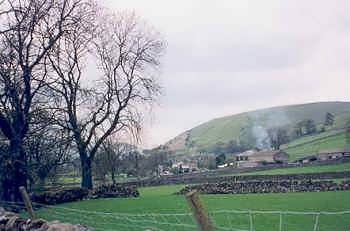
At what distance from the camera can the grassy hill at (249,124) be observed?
480 feet

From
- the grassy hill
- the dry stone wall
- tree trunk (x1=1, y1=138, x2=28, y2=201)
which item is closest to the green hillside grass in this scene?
the grassy hill

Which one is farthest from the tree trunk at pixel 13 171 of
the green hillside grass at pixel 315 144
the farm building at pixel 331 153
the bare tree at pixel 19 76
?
the green hillside grass at pixel 315 144

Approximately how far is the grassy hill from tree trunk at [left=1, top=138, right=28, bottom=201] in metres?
115

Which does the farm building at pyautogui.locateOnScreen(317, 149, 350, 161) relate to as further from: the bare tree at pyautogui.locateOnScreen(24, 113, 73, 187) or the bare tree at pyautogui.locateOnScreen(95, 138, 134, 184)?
the bare tree at pyautogui.locateOnScreen(24, 113, 73, 187)

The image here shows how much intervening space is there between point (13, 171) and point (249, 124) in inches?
5497

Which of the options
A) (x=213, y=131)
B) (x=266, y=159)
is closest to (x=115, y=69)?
(x=266, y=159)

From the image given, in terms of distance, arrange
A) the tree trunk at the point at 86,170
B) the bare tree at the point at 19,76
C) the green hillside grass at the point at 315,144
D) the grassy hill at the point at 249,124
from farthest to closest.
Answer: the grassy hill at the point at 249,124, the green hillside grass at the point at 315,144, the tree trunk at the point at 86,170, the bare tree at the point at 19,76

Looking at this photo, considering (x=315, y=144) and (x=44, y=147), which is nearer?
(x=44, y=147)

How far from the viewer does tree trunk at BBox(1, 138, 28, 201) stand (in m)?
21.8

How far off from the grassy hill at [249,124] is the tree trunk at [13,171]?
115098 millimetres

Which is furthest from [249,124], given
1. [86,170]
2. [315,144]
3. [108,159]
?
[86,170]

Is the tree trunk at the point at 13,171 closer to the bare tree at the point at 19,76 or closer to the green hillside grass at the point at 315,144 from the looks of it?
the bare tree at the point at 19,76

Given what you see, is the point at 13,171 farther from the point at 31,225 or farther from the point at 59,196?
the point at 31,225

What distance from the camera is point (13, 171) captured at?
2277 cm
